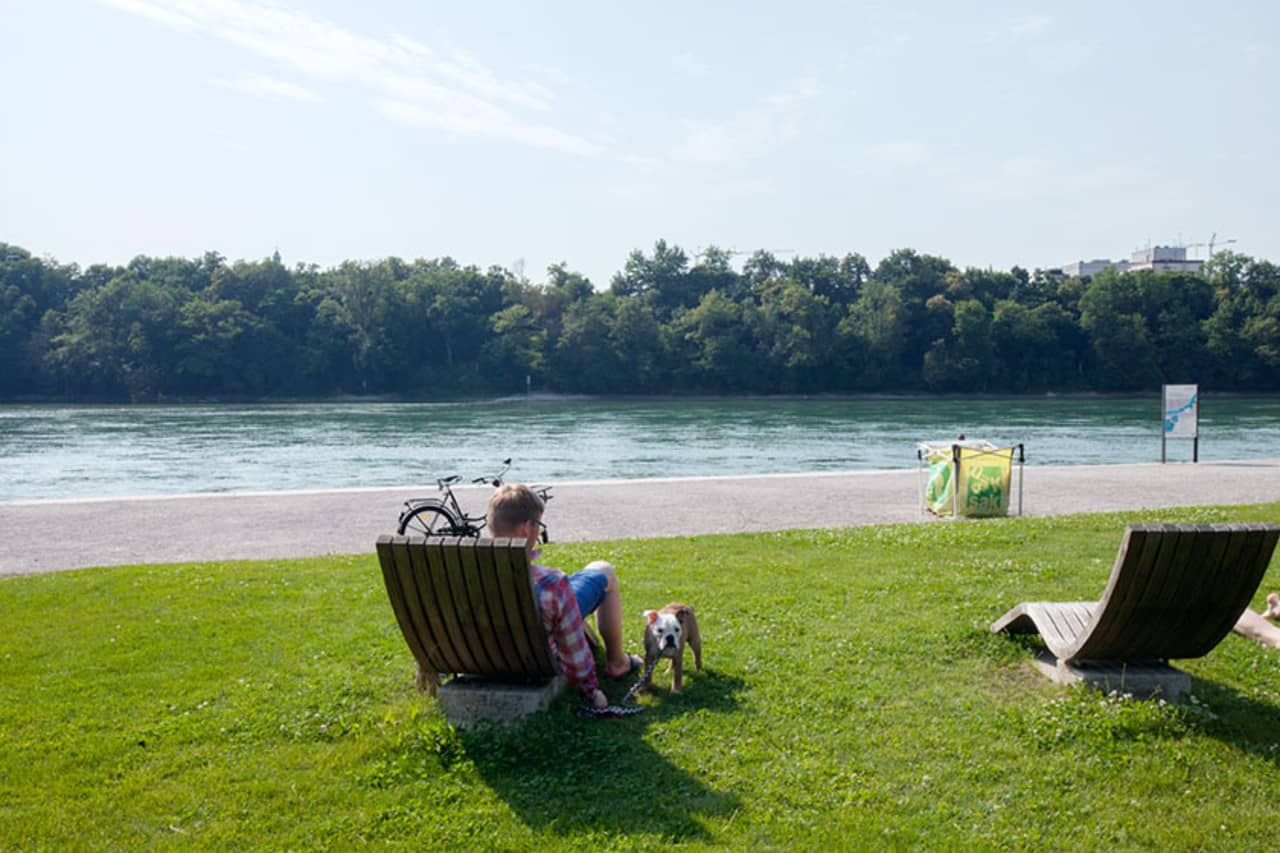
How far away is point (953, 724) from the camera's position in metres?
4.59

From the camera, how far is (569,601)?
15.7ft

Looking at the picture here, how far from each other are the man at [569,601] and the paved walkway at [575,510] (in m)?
5.46

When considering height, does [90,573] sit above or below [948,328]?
below

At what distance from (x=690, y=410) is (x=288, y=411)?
30002 millimetres

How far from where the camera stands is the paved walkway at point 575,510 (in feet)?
33.9

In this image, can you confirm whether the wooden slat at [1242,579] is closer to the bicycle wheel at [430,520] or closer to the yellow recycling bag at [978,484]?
the yellow recycling bag at [978,484]

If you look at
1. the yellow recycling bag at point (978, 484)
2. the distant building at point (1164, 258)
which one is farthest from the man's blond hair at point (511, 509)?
the distant building at point (1164, 258)

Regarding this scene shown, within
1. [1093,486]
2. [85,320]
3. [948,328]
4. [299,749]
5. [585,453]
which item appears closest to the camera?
[299,749]

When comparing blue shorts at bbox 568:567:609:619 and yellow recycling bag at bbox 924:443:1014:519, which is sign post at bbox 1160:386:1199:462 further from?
blue shorts at bbox 568:567:609:619

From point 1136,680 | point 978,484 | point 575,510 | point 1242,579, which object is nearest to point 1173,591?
point 1242,579

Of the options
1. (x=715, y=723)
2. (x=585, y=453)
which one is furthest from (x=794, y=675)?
(x=585, y=453)

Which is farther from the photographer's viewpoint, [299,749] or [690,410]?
[690,410]

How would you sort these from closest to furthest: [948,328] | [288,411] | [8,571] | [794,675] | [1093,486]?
[794,675] < [8,571] < [1093,486] < [288,411] < [948,328]

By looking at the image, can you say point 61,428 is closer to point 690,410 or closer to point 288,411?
point 288,411
